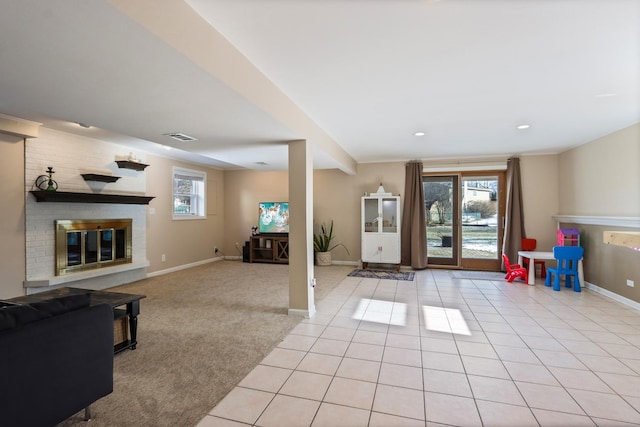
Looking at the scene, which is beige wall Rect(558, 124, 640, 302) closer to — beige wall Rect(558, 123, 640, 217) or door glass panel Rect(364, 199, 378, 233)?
beige wall Rect(558, 123, 640, 217)

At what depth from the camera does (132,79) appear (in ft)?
6.41

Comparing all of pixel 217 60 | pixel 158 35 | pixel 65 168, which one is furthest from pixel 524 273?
pixel 65 168

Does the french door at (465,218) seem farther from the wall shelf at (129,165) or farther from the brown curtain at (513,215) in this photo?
the wall shelf at (129,165)

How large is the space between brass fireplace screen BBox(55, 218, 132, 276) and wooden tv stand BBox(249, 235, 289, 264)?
2.68 metres

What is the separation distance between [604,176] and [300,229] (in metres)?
4.50

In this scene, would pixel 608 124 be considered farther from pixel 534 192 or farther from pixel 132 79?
pixel 132 79

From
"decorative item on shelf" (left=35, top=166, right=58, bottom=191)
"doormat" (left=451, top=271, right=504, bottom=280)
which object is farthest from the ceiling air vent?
"doormat" (left=451, top=271, right=504, bottom=280)

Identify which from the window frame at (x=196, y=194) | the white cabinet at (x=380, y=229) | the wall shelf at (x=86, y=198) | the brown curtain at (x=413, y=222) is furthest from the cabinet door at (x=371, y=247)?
the wall shelf at (x=86, y=198)

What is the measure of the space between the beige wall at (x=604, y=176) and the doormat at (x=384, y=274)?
2.97 meters

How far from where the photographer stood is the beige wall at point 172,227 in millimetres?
5738

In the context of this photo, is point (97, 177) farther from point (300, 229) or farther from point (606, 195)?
point (606, 195)

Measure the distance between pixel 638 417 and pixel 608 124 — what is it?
359cm

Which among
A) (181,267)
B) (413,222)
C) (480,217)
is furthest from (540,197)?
(181,267)

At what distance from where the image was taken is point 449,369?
2369 mm
